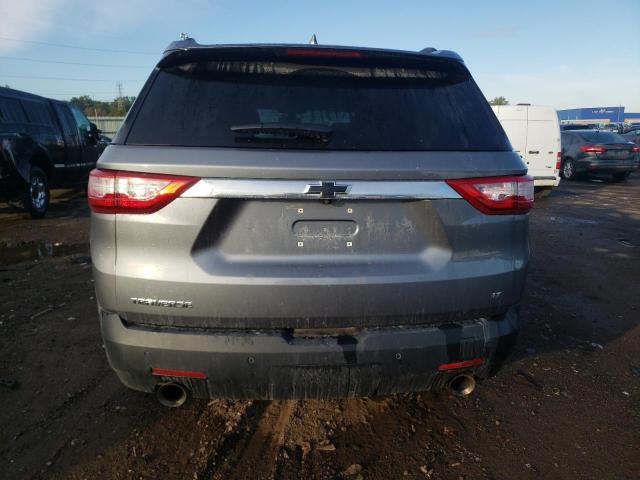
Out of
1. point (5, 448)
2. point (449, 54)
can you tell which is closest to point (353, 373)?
point (449, 54)

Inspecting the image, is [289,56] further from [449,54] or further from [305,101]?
[449,54]

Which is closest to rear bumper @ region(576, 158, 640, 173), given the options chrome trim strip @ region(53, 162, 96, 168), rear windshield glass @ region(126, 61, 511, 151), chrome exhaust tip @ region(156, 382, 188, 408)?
chrome trim strip @ region(53, 162, 96, 168)

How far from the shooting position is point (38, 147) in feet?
27.8

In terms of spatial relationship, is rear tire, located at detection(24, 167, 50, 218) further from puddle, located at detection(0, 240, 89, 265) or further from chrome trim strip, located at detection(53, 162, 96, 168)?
puddle, located at detection(0, 240, 89, 265)

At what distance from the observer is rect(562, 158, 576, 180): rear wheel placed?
53.7ft

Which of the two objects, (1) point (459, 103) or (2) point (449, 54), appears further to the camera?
(2) point (449, 54)

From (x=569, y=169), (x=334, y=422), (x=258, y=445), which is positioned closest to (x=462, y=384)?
(x=334, y=422)

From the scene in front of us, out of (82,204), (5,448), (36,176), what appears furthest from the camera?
(82,204)

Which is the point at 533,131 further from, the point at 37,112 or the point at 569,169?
the point at 37,112

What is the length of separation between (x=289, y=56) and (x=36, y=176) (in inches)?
314

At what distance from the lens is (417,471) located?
87.4 inches

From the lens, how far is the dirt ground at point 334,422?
224 centimetres

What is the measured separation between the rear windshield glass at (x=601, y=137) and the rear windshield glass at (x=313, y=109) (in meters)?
16.2

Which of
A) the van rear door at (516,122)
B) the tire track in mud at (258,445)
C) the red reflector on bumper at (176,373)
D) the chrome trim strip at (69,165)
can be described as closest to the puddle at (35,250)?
the chrome trim strip at (69,165)
